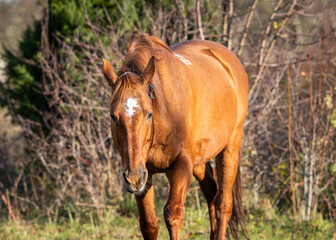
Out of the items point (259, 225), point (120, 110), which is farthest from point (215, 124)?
point (259, 225)

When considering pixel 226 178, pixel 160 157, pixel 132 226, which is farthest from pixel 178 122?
pixel 132 226

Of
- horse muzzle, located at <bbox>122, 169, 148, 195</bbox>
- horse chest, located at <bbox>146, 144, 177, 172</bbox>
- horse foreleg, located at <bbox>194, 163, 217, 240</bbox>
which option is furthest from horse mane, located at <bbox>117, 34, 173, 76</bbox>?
horse foreleg, located at <bbox>194, 163, 217, 240</bbox>

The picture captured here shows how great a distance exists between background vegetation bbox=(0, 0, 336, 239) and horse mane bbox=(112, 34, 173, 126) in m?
2.33

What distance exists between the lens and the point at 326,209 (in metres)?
6.25

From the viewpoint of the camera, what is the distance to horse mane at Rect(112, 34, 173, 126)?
298 cm

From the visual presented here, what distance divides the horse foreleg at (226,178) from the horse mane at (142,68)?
4.84 feet

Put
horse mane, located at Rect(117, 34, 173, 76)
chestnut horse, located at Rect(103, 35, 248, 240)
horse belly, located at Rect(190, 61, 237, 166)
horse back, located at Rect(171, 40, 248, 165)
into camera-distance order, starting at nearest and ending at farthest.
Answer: chestnut horse, located at Rect(103, 35, 248, 240)
horse mane, located at Rect(117, 34, 173, 76)
horse back, located at Rect(171, 40, 248, 165)
horse belly, located at Rect(190, 61, 237, 166)

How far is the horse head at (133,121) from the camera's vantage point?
281 cm

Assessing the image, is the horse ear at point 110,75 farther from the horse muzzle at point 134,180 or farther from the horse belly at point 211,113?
the horse belly at point 211,113

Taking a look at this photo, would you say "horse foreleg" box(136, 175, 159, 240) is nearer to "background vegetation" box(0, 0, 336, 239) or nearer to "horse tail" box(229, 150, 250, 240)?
"horse tail" box(229, 150, 250, 240)

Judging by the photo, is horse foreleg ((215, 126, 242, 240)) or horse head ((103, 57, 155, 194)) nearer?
horse head ((103, 57, 155, 194))

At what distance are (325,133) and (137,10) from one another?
341 cm

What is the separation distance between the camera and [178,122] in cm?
343

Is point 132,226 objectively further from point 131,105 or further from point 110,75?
point 131,105
